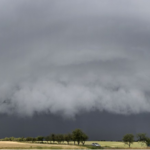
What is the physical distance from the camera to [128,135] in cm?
18225

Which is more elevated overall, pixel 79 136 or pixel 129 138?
pixel 79 136

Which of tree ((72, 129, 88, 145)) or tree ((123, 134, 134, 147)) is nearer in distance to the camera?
tree ((72, 129, 88, 145))

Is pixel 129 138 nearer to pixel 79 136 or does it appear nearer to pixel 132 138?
pixel 132 138

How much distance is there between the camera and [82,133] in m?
173

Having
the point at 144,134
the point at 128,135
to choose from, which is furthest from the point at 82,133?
the point at 144,134

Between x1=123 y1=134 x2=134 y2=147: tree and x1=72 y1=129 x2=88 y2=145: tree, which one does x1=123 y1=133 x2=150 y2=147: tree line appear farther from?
x1=72 y1=129 x2=88 y2=145: tree

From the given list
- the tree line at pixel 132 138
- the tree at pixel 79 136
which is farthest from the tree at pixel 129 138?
the tree at pixel 79 136

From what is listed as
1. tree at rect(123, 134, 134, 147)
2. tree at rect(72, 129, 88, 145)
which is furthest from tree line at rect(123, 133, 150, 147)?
tree at rect(72, 129, 88, 145)

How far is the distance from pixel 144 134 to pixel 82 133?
56.7 meters

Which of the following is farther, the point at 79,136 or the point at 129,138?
the point at 129,138

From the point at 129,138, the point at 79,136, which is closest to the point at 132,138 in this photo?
the point at 129,138

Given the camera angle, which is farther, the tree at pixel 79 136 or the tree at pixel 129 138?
the tree at pixel 129 138

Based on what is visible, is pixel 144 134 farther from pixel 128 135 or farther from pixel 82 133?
pixel 82 133

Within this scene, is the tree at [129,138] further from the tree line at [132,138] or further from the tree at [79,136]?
the tree at [79,136]
